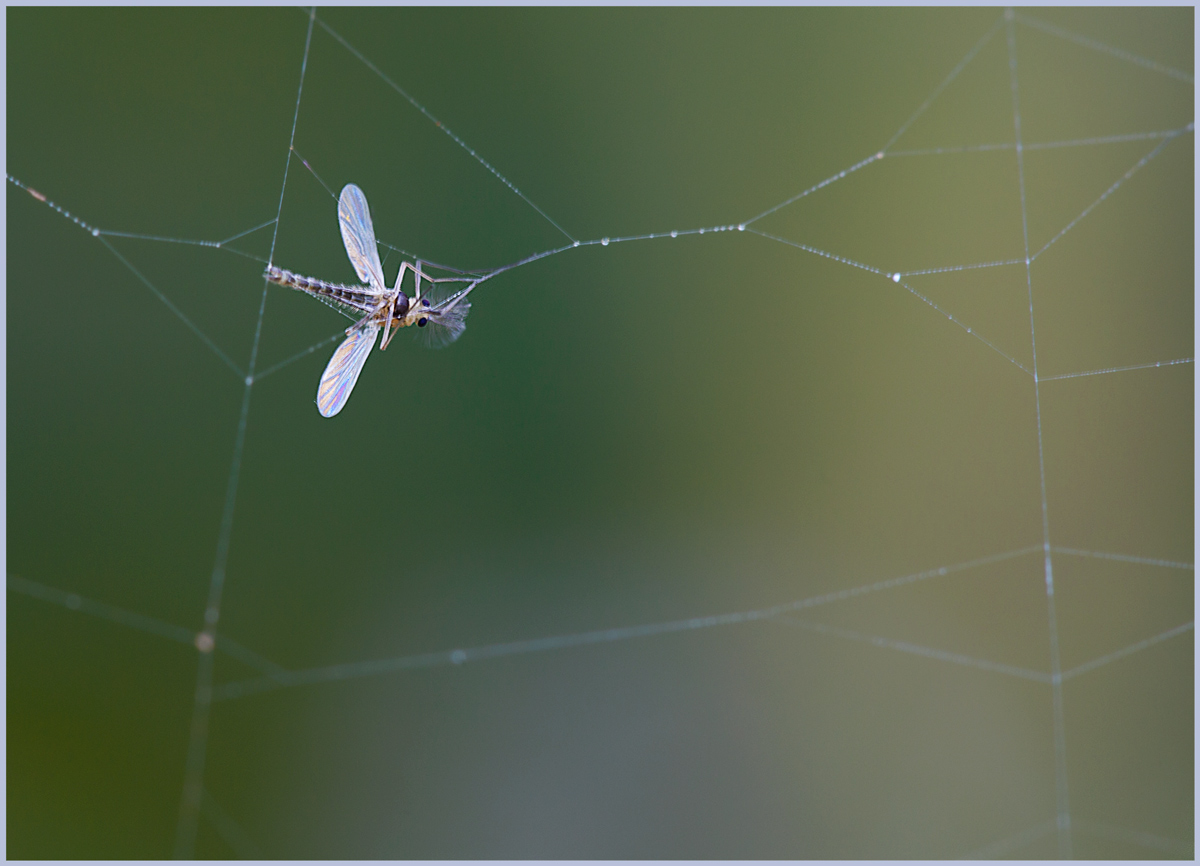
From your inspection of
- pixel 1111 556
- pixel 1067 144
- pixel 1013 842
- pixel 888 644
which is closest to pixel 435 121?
pixel 1067 144

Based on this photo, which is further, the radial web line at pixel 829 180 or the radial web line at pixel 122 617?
the radial web line at pixel 829 180

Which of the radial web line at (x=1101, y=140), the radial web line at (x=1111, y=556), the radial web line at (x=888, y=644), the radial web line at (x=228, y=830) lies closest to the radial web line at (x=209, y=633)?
the radial web line at (x=228, y=830)

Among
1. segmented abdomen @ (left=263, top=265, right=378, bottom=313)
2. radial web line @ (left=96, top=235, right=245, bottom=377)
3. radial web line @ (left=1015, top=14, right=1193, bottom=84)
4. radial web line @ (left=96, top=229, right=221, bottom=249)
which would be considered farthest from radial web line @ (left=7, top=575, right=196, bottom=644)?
radial web line @ (left=1015, top=14, right=1193, bottom=84)

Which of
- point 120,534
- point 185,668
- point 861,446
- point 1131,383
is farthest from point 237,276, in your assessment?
point 1131,383

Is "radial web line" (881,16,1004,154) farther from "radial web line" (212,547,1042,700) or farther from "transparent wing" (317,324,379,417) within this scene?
"transparent wing" (317,324,379,417)

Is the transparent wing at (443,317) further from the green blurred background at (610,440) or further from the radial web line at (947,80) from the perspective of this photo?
the radial web line at (947,80)

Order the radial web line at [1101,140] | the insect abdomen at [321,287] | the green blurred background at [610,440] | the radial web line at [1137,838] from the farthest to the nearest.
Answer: the radial web line at [1101,140], the green blurred background at [610,440], the radial web line at [1137,838], the insect abdomen at [321,287]
